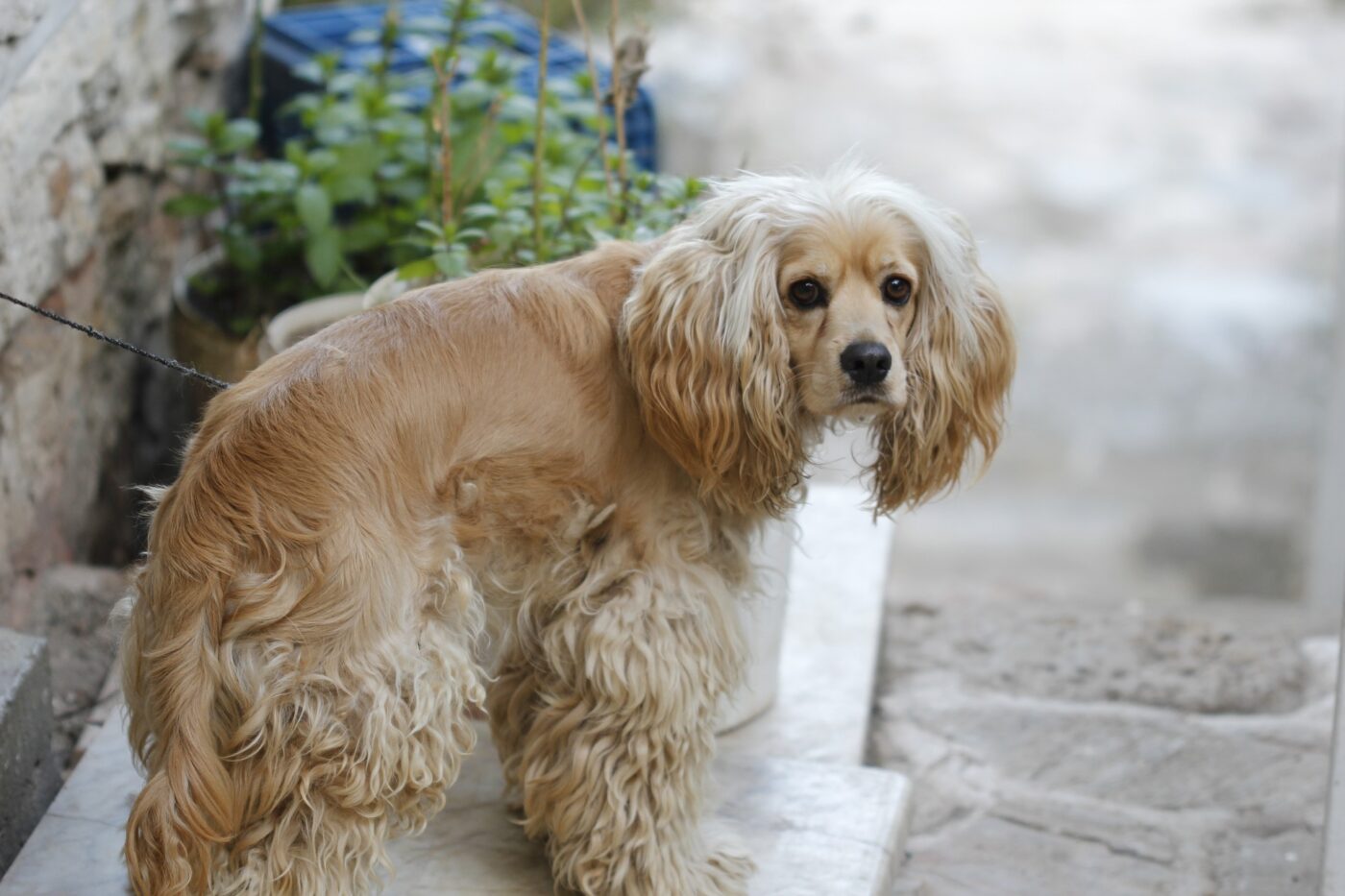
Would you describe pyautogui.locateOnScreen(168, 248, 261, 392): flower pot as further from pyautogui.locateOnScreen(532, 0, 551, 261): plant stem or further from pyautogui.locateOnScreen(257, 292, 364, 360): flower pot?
pyautogui.locateOnScreen(532, 0, 551, 261): plant stem

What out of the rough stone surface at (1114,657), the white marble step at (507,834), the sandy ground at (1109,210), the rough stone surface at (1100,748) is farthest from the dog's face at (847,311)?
the sandy ground at (1109,210)

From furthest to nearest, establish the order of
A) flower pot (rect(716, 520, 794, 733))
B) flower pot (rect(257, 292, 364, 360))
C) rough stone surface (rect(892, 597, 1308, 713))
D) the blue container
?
the blue container
rough stone surface (rect(892, 597, 1308, 713))
flower pot (rect(257, 292, 364, 360))
flower pot (rect(716, 520, 794, 733))

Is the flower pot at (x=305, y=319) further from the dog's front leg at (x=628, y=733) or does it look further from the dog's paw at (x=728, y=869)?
the dog's paw at (x=728, y=869)

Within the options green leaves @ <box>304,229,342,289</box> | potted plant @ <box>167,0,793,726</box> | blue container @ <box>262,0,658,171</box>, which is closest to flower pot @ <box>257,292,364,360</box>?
potted plant @ <box>167,0,793,726</box>

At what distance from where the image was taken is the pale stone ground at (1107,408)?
319 centimetres

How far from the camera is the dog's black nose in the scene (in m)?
2.18

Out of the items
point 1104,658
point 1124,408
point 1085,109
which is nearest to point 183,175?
point 1104,658

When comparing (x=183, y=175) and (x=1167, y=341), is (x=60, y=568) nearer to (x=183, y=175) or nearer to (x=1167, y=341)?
(x=183, y=175)

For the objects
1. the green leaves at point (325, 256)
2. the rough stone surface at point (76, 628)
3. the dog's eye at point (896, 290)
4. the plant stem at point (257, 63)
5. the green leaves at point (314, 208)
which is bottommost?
the rough stone surface at point (76, 628)

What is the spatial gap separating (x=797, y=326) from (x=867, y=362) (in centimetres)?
14

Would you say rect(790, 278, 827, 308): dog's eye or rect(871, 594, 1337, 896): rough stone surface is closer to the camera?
rect(790, 278, 827, 308): dog's eye

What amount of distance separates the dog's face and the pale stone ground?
361 mm

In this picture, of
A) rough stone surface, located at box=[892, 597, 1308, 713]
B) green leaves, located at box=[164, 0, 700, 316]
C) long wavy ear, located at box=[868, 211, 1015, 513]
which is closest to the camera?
long wavy ear, located at box=[868, 211, 1015, 513]

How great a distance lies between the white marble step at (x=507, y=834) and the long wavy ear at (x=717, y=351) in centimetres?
80
